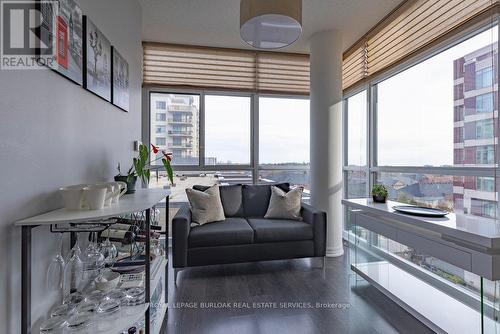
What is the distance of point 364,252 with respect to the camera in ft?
8.00

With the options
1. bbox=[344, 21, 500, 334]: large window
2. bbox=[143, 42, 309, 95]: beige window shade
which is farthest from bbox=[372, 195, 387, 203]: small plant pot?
bbox=[143, 42, 309, 95]: beige window shade

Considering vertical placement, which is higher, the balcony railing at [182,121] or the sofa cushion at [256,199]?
the balcony railing at [182,121]

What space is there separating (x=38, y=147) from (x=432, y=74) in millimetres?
3282

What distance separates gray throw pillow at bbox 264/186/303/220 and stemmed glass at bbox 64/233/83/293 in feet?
7.29

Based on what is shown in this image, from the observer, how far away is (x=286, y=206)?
124 inches

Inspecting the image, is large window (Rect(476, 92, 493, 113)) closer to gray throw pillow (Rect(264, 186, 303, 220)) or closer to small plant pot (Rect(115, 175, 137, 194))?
gray throw pillow (Rect(264, 186, 303, 220))

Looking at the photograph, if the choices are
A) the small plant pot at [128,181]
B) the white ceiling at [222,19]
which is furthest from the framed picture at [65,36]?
the white ceiling at [222,19]

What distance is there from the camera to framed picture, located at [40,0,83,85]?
117cm

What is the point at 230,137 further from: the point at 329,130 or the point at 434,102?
the point at 434,102

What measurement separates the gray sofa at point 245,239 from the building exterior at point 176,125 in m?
1.11

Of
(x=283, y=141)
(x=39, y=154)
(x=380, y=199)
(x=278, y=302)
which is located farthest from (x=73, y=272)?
(x=283, y=141)

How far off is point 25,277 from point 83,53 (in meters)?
1.23

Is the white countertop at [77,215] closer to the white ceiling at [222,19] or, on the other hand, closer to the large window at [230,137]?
the white ceiling at [222,19]

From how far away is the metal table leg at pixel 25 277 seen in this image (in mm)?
958
